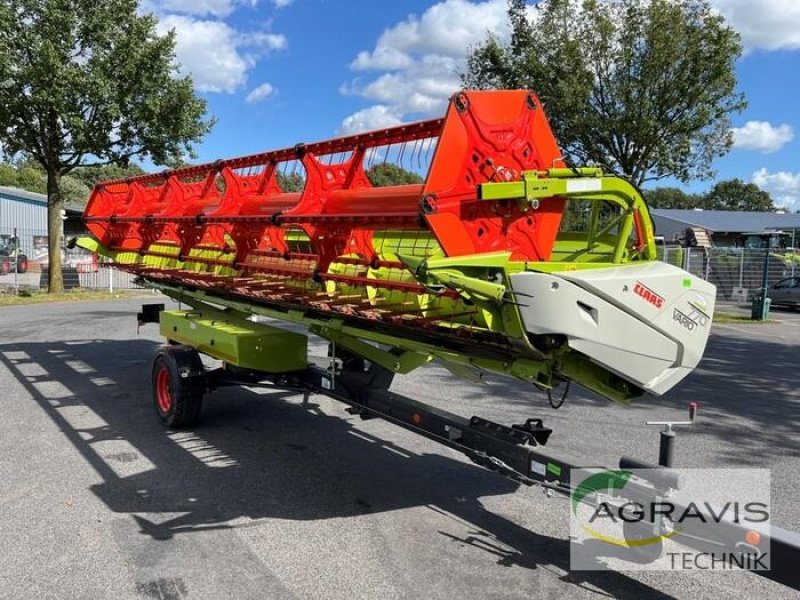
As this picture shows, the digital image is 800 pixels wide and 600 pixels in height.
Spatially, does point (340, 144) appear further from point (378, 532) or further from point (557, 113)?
point (557, 113)

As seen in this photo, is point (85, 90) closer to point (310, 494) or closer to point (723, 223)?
point (310, 494)

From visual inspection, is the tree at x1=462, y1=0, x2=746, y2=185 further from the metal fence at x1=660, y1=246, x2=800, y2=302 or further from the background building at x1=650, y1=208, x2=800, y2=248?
the background building at x1=650, y1=208, x2=800, y2=248

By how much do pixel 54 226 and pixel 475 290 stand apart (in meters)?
19.0

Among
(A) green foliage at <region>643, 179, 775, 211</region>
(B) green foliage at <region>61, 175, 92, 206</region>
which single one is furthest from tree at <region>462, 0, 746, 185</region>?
(A) green foliage at <region>643, 179, 775, 211</region>

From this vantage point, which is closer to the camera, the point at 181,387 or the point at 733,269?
the point at 181,387

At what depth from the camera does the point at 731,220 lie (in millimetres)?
50688

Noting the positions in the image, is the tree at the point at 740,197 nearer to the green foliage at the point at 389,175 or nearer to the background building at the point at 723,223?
the background building at the point at 723,223

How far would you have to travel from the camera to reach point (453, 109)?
3295 mm

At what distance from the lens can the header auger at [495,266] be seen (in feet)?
10.4

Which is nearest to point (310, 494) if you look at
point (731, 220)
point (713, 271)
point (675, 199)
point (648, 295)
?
point (648, 295)

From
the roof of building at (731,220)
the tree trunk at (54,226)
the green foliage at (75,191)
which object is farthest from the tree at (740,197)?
the tree trunk at (54,226)

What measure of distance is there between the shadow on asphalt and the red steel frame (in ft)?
5.24

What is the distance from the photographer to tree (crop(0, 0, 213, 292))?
1634 cm

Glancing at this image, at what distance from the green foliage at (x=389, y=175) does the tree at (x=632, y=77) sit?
501 inches
